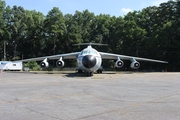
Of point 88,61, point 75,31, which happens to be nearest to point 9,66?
point 75,31

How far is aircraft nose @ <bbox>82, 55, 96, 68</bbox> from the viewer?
76.3ft

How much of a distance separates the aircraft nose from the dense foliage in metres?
32.3

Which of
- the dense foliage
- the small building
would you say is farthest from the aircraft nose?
the dense foliage

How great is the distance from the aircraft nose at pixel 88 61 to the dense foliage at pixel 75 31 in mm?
32293

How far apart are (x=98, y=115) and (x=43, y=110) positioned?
1.84 meters

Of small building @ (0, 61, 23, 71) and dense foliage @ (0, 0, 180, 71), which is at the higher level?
dense foliage @ (0, 0, 180, 71)

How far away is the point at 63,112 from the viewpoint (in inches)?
278

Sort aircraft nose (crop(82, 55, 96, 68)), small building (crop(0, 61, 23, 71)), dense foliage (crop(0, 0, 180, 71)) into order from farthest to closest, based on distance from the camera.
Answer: dense foliage (crop(0, 0, 180, 71)) → small building (crop(0, 61, 23, 71)) → aircraft nose (crop(82, 55, 96, 68))

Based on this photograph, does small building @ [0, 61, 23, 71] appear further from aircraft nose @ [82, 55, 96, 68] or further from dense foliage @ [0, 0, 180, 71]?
aircraft nose @ [82, 55, 96, 68]

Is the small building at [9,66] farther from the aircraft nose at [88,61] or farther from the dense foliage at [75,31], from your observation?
the aircraft nose at [88,61]

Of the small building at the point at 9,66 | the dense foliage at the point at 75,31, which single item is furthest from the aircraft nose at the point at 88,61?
the dense foliage at the point at 75,31

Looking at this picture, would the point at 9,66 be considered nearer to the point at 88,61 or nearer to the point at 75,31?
the point at 75,31

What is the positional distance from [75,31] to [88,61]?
1763 inches

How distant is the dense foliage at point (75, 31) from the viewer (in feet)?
186
